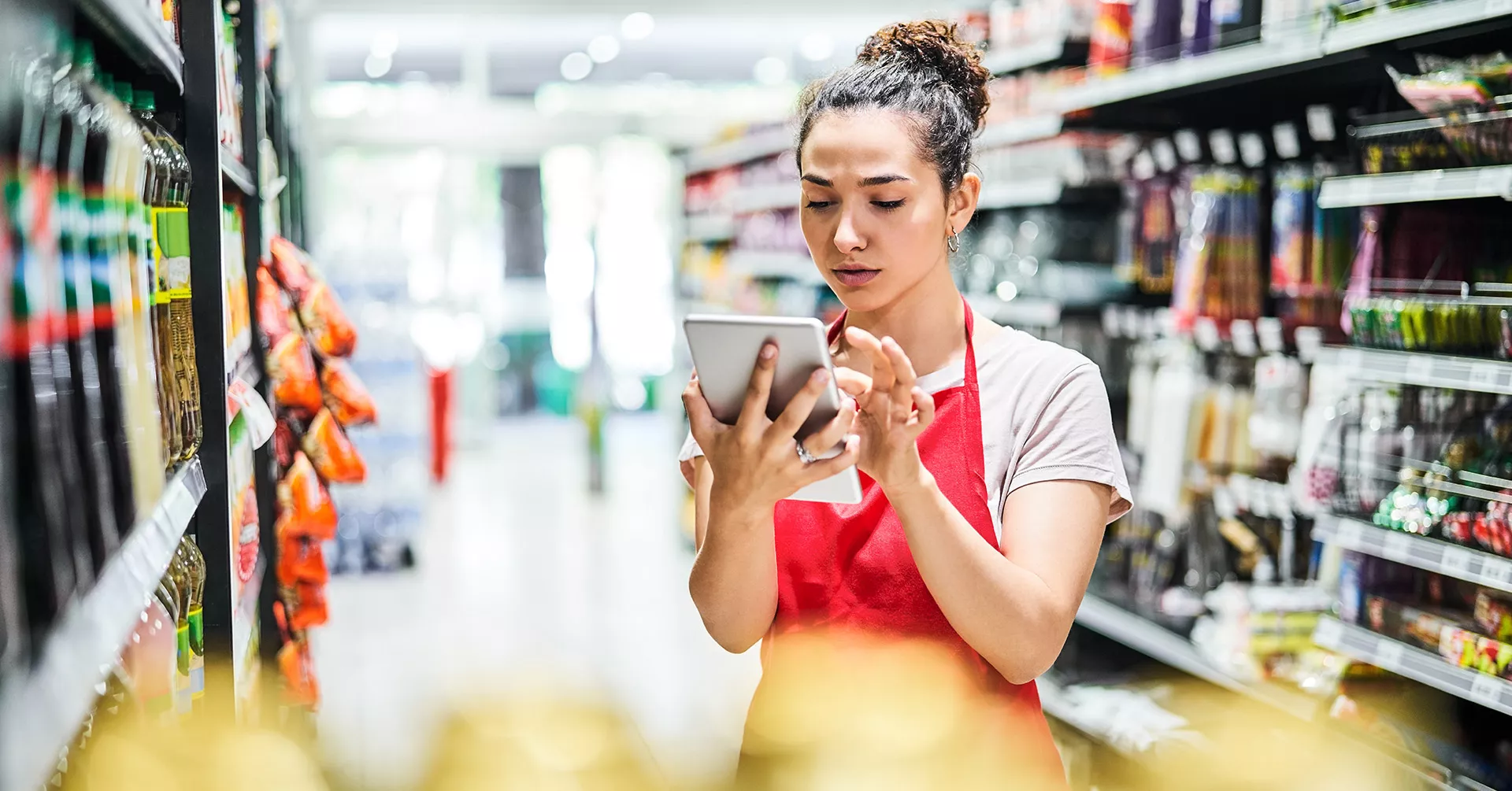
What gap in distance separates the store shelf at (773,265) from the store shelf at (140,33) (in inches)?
157

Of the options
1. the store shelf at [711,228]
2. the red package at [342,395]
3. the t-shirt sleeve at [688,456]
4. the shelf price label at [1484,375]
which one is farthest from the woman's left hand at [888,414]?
the store shelf at [711,228]

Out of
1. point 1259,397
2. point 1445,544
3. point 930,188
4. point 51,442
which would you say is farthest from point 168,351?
point 1259,397

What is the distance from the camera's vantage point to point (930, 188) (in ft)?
4.86

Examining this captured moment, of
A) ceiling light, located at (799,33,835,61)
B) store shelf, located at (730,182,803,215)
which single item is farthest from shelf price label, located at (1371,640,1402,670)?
ceiling light, located at (799,33,835,61)

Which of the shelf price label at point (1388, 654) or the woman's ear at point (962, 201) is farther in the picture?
the shelf price label at point (1388, 654)

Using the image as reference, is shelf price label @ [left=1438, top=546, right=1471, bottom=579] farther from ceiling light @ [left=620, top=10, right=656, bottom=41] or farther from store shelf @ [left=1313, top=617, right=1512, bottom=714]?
ceiling light @ [left=620, top=10, right=656, bottom=41]

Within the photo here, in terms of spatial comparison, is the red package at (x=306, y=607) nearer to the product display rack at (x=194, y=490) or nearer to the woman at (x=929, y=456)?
the product display rack at (x=194, y=490)

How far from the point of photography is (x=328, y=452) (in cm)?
281

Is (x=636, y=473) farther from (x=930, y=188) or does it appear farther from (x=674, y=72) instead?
(x=930, y=188)

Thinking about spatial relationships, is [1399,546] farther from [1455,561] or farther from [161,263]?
[161,263]

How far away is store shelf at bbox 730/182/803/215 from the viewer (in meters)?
5.99

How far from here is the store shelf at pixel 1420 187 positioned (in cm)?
213

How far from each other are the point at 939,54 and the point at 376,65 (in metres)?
10.2

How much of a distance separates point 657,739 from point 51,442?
54 cm
